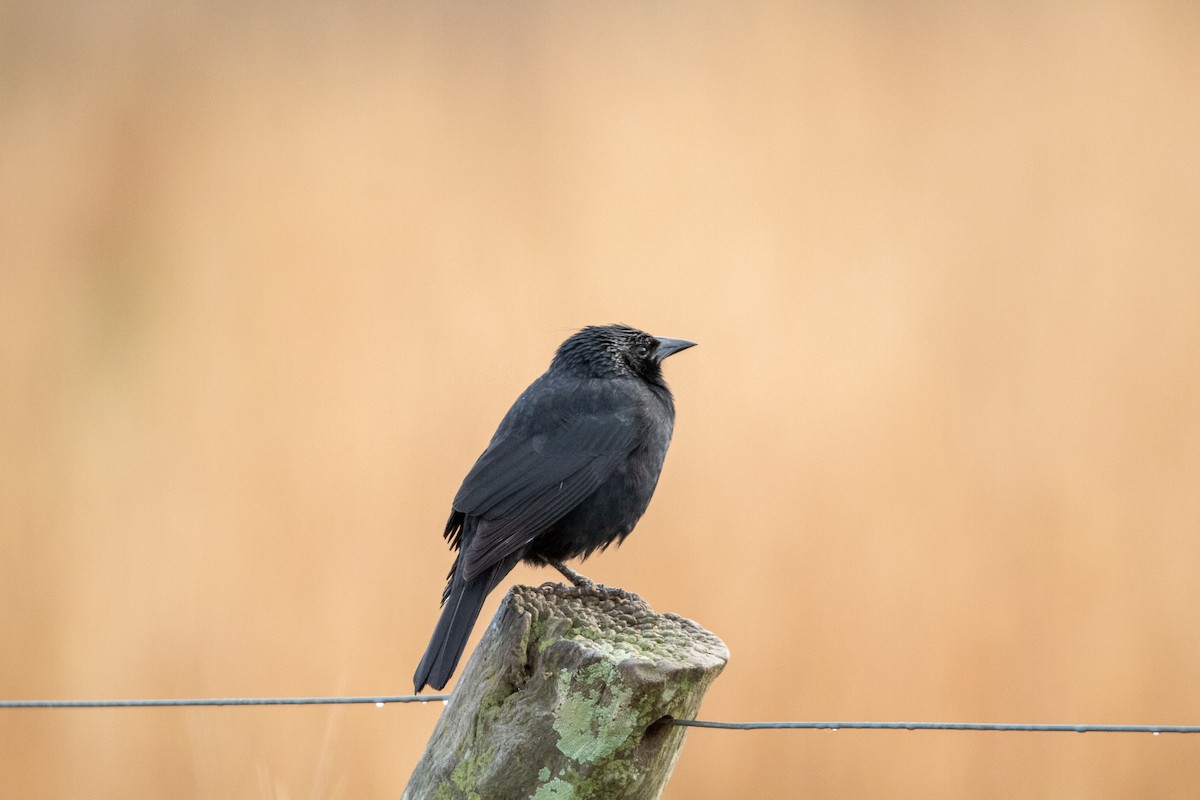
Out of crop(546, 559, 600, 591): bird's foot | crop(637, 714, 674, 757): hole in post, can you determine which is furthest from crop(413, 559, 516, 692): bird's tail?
crop(637, 714, 674, 757): hole in post

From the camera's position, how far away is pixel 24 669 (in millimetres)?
4062

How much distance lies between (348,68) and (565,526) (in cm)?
246

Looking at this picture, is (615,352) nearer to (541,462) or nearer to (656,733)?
(541,462)

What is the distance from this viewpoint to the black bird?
8.61 feet

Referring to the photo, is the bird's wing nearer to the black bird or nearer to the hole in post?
the black bird

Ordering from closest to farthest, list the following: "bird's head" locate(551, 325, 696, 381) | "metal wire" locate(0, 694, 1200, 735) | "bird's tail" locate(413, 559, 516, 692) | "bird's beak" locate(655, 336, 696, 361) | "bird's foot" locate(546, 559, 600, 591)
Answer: "metal wire" locate(0, 694, 1200, 735) < "bird's tail" locate(413, 559, 516, 692) < "bird's foot" locate(546, 559, 600, 591) < "bird's head" locate(551, 325, 696, 381) < "bird's beak" locate(655, 336, 696, 361)

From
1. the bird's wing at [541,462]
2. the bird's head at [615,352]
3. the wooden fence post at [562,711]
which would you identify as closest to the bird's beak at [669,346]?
the bird's head at [615,352]

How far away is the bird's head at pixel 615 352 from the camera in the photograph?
332 cm

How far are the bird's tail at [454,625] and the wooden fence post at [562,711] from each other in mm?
369

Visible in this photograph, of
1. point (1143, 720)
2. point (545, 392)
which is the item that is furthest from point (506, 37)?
point (1143, 720)

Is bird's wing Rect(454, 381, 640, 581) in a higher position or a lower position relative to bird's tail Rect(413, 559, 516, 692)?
higher

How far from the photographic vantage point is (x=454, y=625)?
2363mm

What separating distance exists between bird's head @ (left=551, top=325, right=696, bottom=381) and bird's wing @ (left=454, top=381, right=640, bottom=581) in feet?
0.58

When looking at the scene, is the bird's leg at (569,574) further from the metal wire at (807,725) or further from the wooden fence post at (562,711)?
the wooden fence post at (562,711)
